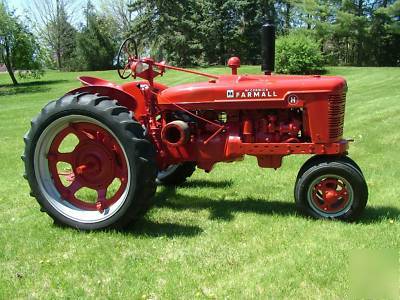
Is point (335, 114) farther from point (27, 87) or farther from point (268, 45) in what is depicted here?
point (27, 87)

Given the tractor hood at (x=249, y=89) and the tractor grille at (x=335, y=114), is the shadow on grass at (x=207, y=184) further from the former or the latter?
the tractor grille at (x=335, y=114)

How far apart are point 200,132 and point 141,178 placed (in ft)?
3.21

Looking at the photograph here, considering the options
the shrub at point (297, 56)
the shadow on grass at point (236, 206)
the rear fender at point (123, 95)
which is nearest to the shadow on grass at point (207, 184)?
the shadow on grass at point (236, 206)

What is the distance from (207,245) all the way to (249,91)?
1.48 meters

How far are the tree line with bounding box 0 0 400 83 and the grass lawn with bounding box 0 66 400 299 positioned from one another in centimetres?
2483

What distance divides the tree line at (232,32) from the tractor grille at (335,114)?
26136 millimetres

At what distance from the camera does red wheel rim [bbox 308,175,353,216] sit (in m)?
4.82

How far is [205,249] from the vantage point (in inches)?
170

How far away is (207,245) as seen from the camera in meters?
4.41

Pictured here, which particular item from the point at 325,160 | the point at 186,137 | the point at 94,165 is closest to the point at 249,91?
the point at 186,137

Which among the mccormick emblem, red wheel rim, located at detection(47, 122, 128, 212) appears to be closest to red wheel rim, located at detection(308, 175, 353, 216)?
the mccormick emblem

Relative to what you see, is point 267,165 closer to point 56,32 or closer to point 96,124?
point 96,124

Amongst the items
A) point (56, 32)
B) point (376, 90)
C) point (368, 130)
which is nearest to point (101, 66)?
point (56, 32)

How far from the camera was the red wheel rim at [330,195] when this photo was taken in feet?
15.8
